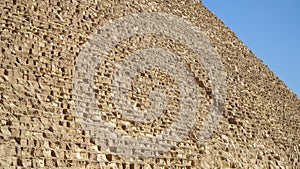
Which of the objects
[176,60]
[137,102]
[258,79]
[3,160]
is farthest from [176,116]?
[258,79]

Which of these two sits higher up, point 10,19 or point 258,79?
point 258,79

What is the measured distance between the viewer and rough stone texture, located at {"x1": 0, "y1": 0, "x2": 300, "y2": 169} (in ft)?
18.6

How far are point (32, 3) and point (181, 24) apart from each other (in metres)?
4.58

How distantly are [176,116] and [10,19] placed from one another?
3.39 meters

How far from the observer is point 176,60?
9.66 metres

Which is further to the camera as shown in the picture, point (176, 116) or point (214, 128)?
point (214, 128)

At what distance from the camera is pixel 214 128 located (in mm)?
9367

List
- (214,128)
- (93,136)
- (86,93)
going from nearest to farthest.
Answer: (93,136)
(86,93)
(214,128)

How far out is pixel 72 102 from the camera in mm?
6418

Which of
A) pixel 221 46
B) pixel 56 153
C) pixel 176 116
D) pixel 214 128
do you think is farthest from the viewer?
pixel 221 46

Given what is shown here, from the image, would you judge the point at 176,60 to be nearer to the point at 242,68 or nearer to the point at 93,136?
the point at 242,68

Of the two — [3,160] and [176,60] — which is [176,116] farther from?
[3,160]

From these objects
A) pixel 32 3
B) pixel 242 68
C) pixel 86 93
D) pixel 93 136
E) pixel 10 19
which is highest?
pixel 242 68

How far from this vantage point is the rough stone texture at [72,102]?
567 cm
